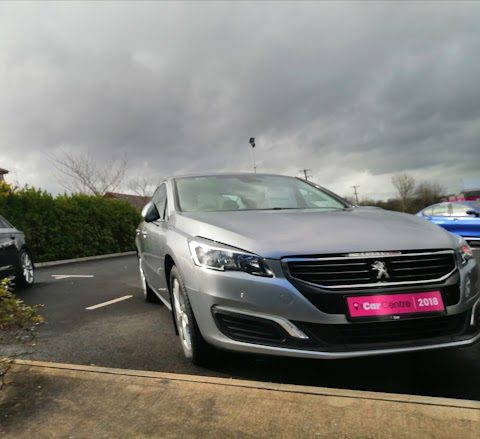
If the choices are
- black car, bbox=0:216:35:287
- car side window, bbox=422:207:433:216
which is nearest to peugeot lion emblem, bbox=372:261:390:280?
black car, bbox=0:216:35:287

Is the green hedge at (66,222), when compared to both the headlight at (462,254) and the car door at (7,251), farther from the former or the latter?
the headlight at (462,254)

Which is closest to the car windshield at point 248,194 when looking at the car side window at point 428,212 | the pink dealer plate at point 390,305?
the pink dealer plate at point 390,305

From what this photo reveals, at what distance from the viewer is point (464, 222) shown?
11688 mm

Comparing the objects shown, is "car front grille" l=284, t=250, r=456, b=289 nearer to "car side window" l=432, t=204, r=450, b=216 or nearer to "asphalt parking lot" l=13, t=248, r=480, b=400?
"asphalt parking lot" l=13, t=248, r=480, b=400

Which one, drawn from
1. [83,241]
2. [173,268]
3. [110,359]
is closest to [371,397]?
[173,268]

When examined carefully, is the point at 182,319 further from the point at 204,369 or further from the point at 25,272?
the point at 25,272

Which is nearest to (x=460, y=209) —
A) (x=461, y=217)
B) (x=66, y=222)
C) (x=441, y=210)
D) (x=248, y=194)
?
(x=461, y=217)

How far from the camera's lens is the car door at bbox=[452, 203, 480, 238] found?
11.4 m

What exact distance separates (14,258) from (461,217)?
11.1 metres

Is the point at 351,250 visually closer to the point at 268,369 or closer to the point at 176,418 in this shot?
the point at 268,369

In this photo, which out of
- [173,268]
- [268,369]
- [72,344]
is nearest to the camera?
[268,369]

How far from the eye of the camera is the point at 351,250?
253cm

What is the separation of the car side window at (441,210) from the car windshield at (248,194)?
31.2 feet

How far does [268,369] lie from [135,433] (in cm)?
115
